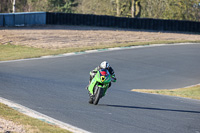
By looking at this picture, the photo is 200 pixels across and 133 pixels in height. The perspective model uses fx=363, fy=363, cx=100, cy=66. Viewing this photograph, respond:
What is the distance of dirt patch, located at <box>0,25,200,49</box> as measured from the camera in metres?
32.3

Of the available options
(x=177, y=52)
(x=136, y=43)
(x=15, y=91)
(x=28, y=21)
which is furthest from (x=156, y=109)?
(x=28, y=21)

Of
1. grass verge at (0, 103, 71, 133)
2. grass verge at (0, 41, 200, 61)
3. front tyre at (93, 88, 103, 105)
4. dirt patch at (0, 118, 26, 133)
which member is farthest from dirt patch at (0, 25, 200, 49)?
dirt patch at (0, 118, 26, 133)

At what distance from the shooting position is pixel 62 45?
3166cm

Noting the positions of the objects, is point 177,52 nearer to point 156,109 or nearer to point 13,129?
point 156,109

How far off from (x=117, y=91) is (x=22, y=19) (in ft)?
83.2

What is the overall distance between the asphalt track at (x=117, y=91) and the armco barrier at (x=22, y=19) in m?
12.9

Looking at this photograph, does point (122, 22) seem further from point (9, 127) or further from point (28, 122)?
point (9, 127)

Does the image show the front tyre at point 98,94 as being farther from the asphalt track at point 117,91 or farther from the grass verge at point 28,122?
the grass verge at point 28,122

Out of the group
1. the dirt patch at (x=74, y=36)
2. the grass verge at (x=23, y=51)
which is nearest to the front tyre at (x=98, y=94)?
the grass verge at (x=23, y=51)

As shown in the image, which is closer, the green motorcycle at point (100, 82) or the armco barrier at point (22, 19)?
the green motorcycle at point (100, 82)

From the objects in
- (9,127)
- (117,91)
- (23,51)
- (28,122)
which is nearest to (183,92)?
(117,91)

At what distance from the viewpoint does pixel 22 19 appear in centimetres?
3844

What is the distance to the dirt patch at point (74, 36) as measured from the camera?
106ft

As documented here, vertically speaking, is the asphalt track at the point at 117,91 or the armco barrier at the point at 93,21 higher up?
the armco barrier at the point at 93,21
